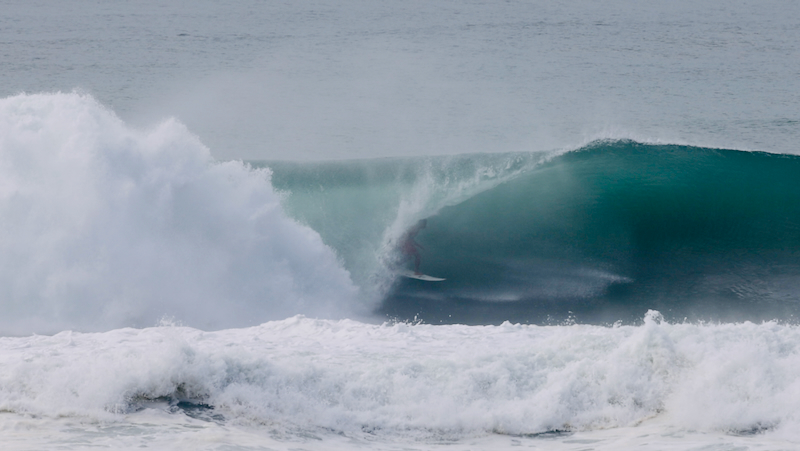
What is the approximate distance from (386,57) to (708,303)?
14870mm

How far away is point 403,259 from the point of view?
9.30 m

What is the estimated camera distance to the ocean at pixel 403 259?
4.98 meters

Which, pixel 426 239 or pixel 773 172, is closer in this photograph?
pixel 426 239

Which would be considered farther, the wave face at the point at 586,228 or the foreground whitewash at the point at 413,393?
the wave face at the point at 586,228

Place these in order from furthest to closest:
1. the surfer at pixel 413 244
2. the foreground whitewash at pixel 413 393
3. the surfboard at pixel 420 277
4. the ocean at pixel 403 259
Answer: the surfer at pixel 413 244 → the surfboard at pixel 420 277 → the ocean at pixel 403 259 → the foreground whitewash at pixel 413 393

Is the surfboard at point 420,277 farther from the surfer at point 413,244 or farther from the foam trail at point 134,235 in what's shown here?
Answer: the foam trail at point 134,235

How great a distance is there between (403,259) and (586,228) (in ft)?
8.39

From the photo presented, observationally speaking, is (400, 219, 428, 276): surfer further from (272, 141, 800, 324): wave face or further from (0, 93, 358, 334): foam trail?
(0, 93, 358, 334): foam trail

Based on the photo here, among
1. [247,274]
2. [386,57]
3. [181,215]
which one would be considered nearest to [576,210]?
[247,274]

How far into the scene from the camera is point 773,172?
1112 centimetres

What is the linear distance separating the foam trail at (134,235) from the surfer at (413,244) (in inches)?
36.8

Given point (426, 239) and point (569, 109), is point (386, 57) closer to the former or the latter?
point (569, 109)

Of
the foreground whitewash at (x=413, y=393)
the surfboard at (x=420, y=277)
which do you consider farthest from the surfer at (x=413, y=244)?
the foreground whitewash at (x=413, y=393)

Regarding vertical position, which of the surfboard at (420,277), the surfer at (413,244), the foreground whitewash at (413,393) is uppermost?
the surfer at (413,244)
